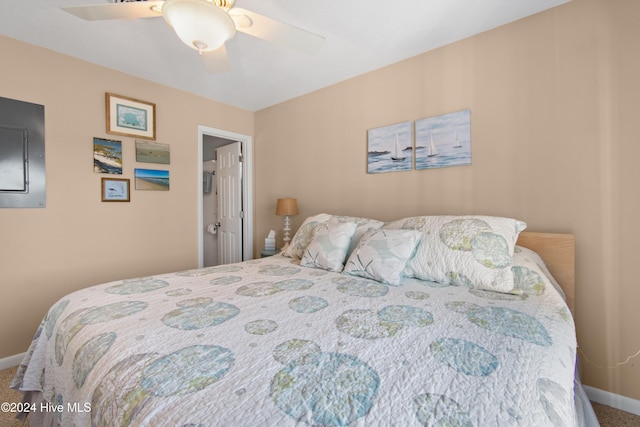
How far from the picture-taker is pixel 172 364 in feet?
2.51

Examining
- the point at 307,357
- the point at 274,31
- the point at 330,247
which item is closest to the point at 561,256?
the point at 330,247

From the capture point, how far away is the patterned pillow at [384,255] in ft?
5.19

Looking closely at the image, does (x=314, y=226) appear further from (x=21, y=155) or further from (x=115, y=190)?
(x=21, y=155)

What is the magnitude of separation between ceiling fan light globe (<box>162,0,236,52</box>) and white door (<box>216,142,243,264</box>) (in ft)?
7.94

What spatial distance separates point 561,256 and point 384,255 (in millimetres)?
1049

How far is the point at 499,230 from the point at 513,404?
45.1 inches

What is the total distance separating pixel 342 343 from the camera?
0.88m

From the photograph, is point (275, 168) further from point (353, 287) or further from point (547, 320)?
point (547, 320)

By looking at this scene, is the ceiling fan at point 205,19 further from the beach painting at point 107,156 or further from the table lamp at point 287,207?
the table lamp at point 287,207

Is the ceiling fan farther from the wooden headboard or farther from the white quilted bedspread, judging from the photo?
the wooden headboard

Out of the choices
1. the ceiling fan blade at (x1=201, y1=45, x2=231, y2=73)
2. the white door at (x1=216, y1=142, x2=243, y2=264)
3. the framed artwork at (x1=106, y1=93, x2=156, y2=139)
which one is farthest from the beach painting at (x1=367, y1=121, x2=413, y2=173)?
the framed artwork at (x1=106, y1=93, x2=156, y2=139)

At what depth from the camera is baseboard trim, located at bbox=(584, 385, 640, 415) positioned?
5.04 feet

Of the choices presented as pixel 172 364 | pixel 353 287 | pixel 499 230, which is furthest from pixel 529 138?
pixel 172 364

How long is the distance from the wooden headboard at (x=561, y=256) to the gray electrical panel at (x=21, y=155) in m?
3.61
